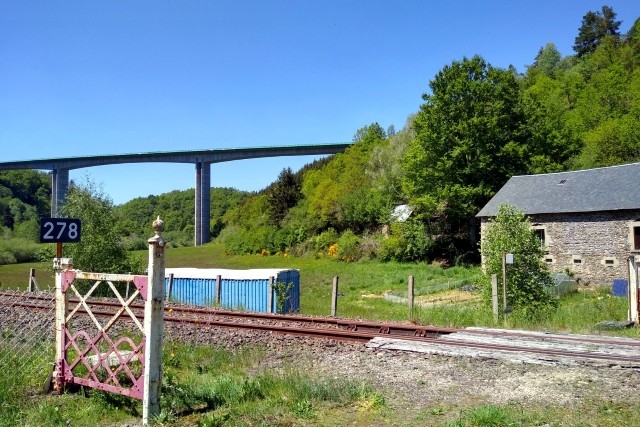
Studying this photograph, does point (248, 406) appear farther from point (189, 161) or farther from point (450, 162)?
point (189, 161)

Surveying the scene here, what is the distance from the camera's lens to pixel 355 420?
20.6 ft

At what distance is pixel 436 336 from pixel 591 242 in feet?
67.7

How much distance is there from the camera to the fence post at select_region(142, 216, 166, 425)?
624 cm

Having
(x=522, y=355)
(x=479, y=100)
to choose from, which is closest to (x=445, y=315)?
(x=522, y=355)

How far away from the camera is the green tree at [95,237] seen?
82.4 ft

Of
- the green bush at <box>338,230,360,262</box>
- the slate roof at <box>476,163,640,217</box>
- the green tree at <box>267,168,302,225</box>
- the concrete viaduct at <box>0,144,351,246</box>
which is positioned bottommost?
the green bush at <box>338,230,360,262</box>

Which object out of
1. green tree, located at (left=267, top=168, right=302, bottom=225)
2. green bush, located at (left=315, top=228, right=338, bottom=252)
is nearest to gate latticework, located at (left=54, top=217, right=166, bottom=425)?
green bush, located at (left=315, top=228, right=338, bottom=252)

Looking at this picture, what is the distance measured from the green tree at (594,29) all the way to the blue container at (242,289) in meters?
105

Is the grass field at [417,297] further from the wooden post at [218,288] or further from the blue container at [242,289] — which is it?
the wooden post at [218,288]

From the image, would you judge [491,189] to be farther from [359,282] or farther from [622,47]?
[622,47]

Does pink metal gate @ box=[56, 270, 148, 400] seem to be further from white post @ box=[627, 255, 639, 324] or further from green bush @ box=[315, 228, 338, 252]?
green bush @ box=[315, 228, 338, 252]

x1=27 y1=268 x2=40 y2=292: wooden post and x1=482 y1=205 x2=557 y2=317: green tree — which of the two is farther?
x1=27 y1=268 x2=40 y2=292: wooden post

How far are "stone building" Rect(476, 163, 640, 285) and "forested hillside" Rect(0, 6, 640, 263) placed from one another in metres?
9.12

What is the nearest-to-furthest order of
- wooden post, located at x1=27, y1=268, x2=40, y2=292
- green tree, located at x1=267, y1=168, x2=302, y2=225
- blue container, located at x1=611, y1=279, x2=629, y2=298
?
wooden post, located at x1=27, y1=268, x2=40, y2=292
blue container, located at x1=611, y1=279, x2=629, y2=298
green tree, located at x1=267, y1=168, x2=302, y2=225
